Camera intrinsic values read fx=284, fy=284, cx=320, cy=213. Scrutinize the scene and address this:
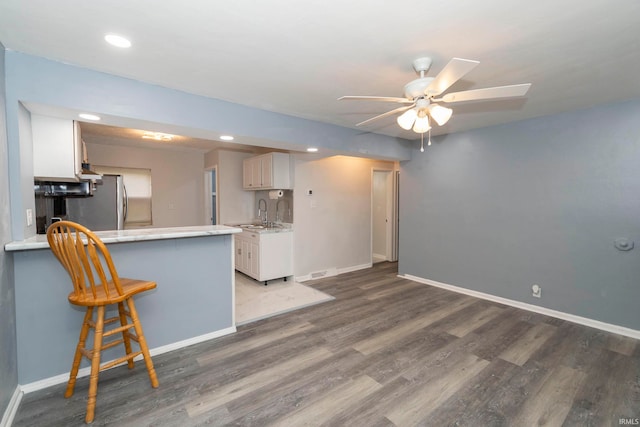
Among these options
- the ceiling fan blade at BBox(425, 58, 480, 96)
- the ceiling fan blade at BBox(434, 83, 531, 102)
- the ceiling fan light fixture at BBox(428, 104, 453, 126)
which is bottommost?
the ceiling fan light fixture at BBox(428, 104, 453, 126)

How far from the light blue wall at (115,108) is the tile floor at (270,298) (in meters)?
1.98

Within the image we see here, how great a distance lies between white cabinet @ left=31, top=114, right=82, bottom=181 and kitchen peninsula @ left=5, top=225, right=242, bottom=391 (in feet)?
1.78

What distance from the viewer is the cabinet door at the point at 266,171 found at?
4527 mm

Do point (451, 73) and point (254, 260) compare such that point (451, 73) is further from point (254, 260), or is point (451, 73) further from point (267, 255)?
point (254, 260)

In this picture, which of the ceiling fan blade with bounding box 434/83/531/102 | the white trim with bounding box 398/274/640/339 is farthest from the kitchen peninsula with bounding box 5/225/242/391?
the white trim with bounding box 398/274/640/339

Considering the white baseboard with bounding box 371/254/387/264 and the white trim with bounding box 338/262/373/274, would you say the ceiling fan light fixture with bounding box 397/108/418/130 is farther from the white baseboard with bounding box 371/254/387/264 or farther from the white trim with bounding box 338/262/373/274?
the white baseboard with bounding box 371/254/387/264

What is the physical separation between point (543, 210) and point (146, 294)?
4332mm

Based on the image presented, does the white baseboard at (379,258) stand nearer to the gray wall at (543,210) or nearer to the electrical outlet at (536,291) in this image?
the gray wall at (543,210)

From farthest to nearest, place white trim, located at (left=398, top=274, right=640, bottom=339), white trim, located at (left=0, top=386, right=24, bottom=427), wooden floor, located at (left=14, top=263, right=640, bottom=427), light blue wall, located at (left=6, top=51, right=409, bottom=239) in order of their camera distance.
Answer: white trim, located at (left=398, top=274, right=640, bottom=339)
light blue wall, located at (left=6, top=51, right=409, bottom=239)
wooden floor, located at (left=14, top=263, right=640, bottom=427)
white trim, located at (left=0, top=386, right=24, bottom=427)

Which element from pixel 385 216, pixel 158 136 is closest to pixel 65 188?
pixel 158 136

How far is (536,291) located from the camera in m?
3.45

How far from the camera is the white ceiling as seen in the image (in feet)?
4.83

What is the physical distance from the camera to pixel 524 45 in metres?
1.81

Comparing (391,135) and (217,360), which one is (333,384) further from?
(391,135)
